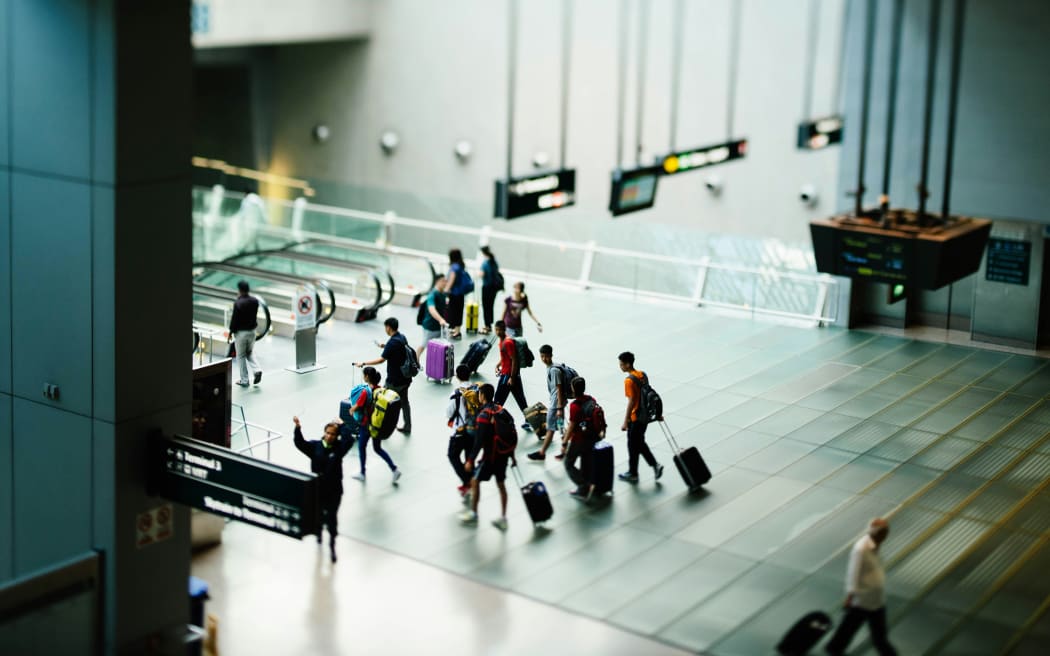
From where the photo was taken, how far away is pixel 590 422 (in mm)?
12633

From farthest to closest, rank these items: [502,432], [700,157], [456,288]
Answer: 1. [456,288]
2. [700,157]
3. [502,432]

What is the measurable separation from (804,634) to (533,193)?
5911mm

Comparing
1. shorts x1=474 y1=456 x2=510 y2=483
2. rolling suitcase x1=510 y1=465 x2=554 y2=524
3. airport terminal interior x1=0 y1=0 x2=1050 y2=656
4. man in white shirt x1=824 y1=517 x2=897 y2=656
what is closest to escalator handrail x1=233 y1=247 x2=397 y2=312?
airport terminal interior x1=0 y1=0 x2=1050 y2=656

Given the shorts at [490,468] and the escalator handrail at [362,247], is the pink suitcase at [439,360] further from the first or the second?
the shorts at [490,468]

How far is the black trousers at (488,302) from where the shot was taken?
1873 cm

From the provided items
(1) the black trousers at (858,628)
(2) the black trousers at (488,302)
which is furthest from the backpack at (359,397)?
(2) the black trousers at (488,302)

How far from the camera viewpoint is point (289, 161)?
31.0m

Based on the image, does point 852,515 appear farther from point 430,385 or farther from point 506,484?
point 430,385

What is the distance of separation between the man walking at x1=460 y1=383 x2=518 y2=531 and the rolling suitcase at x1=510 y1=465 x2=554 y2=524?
248 millimetres

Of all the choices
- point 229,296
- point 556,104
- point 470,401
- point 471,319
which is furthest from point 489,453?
point 556,104

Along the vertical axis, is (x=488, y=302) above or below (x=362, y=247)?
below

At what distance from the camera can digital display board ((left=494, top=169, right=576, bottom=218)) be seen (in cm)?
1335

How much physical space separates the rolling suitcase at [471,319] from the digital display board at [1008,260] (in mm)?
7392

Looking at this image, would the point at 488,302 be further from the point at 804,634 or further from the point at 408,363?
the point at 804,634
